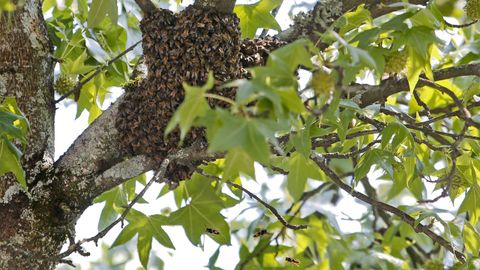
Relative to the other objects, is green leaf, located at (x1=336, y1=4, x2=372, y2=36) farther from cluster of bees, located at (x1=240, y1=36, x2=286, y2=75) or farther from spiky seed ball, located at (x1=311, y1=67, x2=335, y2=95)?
spiky seed ball, located at (x1=311, y1=67, x2=335, y2=95)

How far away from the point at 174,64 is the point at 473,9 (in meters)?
0.79

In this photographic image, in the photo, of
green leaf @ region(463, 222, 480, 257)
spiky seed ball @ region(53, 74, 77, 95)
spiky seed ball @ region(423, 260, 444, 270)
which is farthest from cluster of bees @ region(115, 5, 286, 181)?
spiky seed ball @ region(423, 260, 444, 270)

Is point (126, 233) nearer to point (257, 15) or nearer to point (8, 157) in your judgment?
point (8, 157)

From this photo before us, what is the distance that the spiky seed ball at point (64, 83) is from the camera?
2484mm

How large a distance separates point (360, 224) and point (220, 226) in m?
1.38

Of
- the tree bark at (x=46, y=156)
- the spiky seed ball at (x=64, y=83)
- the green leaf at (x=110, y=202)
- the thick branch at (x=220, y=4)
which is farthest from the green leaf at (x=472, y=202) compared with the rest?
the spiky seed ball at (x=64, y=83)

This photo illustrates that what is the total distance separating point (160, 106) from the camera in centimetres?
207

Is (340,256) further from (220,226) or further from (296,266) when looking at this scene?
(220,226)

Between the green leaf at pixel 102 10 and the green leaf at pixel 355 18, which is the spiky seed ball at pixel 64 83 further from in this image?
the green leaf at pixel 355 18

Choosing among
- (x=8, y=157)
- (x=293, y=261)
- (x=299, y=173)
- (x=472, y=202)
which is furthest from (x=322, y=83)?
(x=293, y=261)

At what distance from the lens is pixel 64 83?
2.49 m

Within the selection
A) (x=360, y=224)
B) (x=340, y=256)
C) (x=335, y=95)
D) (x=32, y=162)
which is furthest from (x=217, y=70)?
(x=360, y=224)

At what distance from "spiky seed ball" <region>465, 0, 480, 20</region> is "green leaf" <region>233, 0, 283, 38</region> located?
1.68ft

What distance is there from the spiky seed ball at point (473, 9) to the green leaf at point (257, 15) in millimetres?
512
